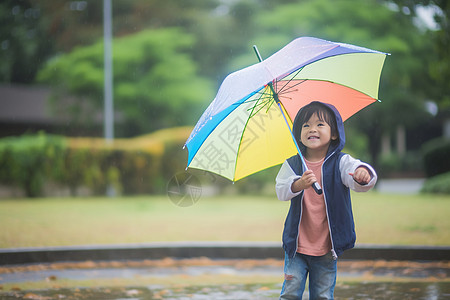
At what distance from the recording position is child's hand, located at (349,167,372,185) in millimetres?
3438

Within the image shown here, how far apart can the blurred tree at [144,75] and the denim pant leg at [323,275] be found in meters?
25.5

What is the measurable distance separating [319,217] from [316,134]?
1.67 ft

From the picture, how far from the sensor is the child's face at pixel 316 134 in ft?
12.4

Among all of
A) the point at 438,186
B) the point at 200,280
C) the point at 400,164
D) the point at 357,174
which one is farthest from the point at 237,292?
the point at 400,164

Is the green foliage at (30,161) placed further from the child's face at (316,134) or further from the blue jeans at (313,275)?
the blue jeans at (313,275)

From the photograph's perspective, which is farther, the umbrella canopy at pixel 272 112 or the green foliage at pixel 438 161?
the green foliage at pixel 438 161

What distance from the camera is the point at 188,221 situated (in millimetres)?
12594

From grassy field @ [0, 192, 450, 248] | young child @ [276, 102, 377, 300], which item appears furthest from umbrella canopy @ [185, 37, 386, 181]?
grassy field @ [0, 192, 450, 248]

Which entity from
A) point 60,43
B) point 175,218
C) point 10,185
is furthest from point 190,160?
point 60,43

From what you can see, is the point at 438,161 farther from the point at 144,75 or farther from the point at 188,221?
the point at 144,75

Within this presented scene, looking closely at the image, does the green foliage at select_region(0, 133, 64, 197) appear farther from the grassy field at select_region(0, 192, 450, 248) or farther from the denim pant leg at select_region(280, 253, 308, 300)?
the denim pant leg at select_region(280, 253, 308, 300)

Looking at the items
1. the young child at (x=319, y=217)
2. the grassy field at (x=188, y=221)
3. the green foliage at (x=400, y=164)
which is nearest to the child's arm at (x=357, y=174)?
the young child at (x=319, y=217)

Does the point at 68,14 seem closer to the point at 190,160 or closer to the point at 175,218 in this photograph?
the point at 175,218

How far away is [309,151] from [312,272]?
2.46 ft
